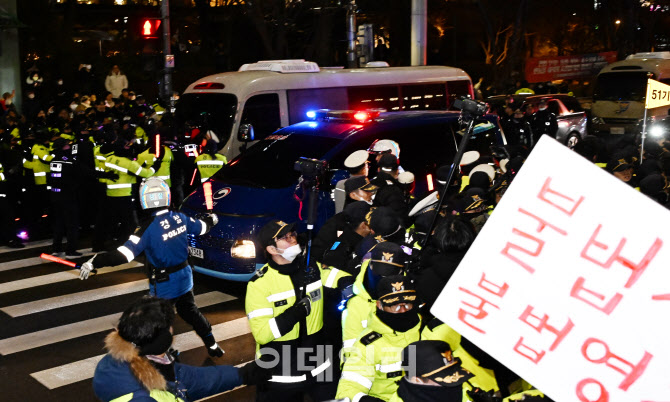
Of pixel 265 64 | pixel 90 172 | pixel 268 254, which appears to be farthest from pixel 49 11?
pixel 268 254

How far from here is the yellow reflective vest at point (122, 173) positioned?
432 inches

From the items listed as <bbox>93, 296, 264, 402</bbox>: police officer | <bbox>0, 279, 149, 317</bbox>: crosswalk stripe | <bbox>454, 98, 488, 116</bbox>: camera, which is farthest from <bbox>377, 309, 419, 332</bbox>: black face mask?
<bbox>0, 279, 149, 317</bbox>: crosswalk stripe

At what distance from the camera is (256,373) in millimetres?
4367

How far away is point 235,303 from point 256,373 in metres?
4.98

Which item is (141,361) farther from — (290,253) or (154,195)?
(154,195)

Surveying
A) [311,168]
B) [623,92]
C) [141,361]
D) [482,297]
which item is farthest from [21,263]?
[623,92]

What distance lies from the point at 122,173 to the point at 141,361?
7.83 meters

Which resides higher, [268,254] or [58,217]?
[268,254]

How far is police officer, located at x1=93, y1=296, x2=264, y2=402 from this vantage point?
3514 mm

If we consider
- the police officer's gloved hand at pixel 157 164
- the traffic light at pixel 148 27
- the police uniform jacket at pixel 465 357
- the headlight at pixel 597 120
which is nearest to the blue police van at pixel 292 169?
the police officer's gloved hand at pixel 157 164

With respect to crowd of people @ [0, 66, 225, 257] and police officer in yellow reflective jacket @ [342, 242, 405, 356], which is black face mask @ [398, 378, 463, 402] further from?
crowd of people @ [0, 66, 225, 257]

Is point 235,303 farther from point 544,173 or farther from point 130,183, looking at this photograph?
point 544,173

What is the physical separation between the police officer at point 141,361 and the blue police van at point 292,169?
175 inches

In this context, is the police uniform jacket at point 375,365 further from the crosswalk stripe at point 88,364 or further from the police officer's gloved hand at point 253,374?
the crosswalk stripe at point 88,364
